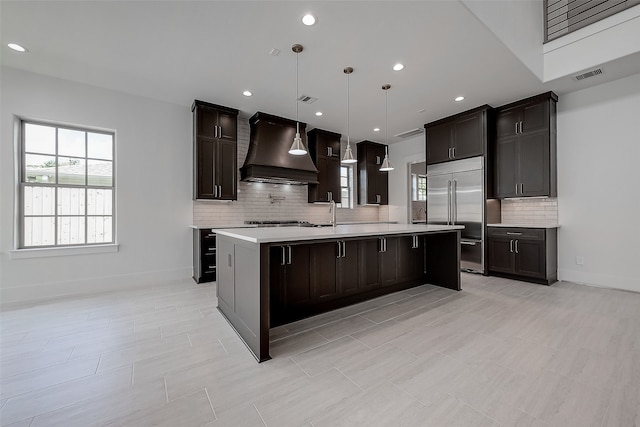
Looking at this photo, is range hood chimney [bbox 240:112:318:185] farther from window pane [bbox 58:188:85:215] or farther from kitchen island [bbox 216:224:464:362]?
window pane [bbox 58:188:85:215]

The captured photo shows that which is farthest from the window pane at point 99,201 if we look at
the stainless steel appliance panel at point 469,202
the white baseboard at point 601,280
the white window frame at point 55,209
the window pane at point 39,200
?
the white baseboard at point 601,280

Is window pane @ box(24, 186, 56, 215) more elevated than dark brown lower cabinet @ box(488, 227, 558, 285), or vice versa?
window pane @ box(24, 186, 56, 215)

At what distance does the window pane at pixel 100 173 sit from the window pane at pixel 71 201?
22 centimetres

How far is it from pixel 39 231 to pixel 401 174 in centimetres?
704

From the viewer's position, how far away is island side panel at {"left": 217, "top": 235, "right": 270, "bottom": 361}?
208cm

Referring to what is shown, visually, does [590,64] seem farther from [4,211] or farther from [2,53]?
[4,211]

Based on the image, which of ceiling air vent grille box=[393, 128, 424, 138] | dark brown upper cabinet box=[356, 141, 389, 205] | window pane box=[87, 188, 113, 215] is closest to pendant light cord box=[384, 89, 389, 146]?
ceiling air vent grille box=[393, 128, 424, 138]

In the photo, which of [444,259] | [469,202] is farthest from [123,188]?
[469,202]

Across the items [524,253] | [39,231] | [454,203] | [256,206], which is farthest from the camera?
[256,206]

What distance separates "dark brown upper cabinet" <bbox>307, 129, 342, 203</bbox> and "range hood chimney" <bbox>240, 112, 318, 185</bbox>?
63 centimetres

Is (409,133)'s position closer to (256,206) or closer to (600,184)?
(600,184)

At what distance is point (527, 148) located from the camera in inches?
180

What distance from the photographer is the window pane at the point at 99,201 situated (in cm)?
419

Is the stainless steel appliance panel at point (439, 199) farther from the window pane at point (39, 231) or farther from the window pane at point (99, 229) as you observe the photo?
the window pane at point (39, 231)
